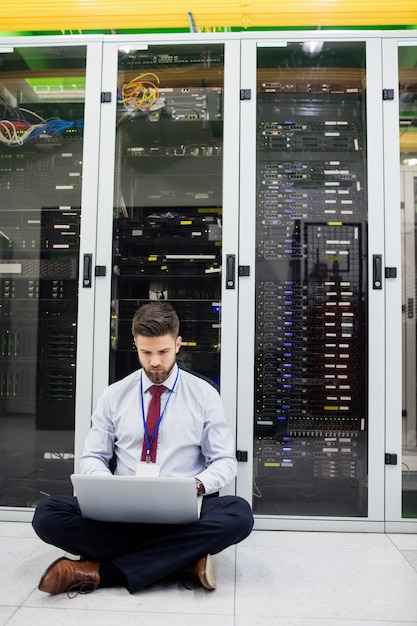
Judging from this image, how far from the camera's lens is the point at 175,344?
2.23 metres

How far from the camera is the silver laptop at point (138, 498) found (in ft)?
5.91

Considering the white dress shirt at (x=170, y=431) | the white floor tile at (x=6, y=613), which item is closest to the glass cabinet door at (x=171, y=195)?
the white dress shirt at (x=170, y=431)

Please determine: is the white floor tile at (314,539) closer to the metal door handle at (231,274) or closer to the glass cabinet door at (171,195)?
the glass cabinet door at (171,195)

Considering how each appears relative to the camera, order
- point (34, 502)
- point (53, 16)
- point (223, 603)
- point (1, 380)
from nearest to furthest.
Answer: point (223, 603)
point (34, 502)
point (1, 380)
point (53, 16)

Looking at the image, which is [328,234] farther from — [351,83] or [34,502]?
[34,502]

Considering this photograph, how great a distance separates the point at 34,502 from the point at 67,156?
1867 millimetres

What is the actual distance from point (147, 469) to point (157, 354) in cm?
46

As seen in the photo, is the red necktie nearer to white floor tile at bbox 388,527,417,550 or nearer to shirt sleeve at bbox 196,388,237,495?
shirt sleeve at bbox 196,388,237,495

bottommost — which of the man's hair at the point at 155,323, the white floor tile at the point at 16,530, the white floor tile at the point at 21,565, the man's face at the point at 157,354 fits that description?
the white floor tile at the point at 16,530

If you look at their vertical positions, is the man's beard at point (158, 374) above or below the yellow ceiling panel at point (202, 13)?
below

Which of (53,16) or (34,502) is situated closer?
(34,502)

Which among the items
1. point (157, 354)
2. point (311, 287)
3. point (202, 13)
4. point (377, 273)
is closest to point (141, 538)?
point (157, 354)

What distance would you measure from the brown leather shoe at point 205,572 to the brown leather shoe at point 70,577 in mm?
345

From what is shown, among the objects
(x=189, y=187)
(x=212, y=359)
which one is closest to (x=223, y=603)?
(x=212, y=359)
